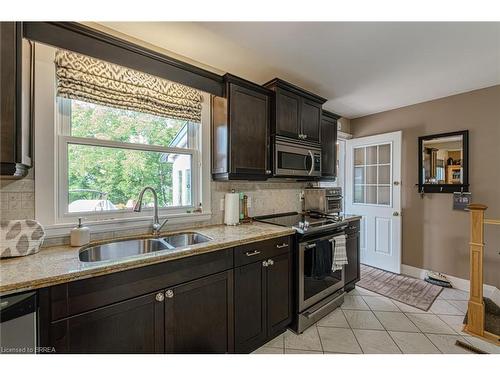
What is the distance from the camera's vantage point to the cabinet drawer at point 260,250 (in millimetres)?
1649

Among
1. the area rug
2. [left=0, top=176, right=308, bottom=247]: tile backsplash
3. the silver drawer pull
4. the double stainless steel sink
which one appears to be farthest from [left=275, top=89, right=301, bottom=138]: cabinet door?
the area rug

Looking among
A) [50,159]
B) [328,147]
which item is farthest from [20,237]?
[328,147]

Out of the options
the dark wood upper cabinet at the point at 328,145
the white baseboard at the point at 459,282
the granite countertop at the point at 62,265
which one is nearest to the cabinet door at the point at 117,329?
the granite countertop at the point at 62,265

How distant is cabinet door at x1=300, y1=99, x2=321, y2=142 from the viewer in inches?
101

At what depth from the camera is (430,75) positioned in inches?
94.5

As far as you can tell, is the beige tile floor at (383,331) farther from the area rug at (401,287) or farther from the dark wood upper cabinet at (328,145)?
the dark wood upper cabinet at (328,145)

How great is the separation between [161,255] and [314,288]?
4.98ft

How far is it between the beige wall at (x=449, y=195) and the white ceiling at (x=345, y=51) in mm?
307

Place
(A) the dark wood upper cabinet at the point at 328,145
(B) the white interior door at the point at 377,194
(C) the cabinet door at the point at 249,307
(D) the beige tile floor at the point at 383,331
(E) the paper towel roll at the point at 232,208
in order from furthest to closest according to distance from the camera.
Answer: (B) the white interior door at the point at 377,194 < (A) the dark wood upper cabinet at the point at 328,145 < (E) the paper towel roll at the point at 232,208 < (D) the beige tile floor at the point at 383,331 < (C) the cabinet door at the point at 249,307

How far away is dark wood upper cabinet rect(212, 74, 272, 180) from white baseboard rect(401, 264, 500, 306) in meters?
2.68

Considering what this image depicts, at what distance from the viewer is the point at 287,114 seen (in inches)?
94.0

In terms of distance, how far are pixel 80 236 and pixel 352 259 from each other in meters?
2.70

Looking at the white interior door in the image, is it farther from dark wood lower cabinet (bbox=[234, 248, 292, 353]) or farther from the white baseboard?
dark wood lower cabinet (bbox=[234, 248, 292, 353])

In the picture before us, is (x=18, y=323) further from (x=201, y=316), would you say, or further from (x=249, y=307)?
(x=249, y=307)
